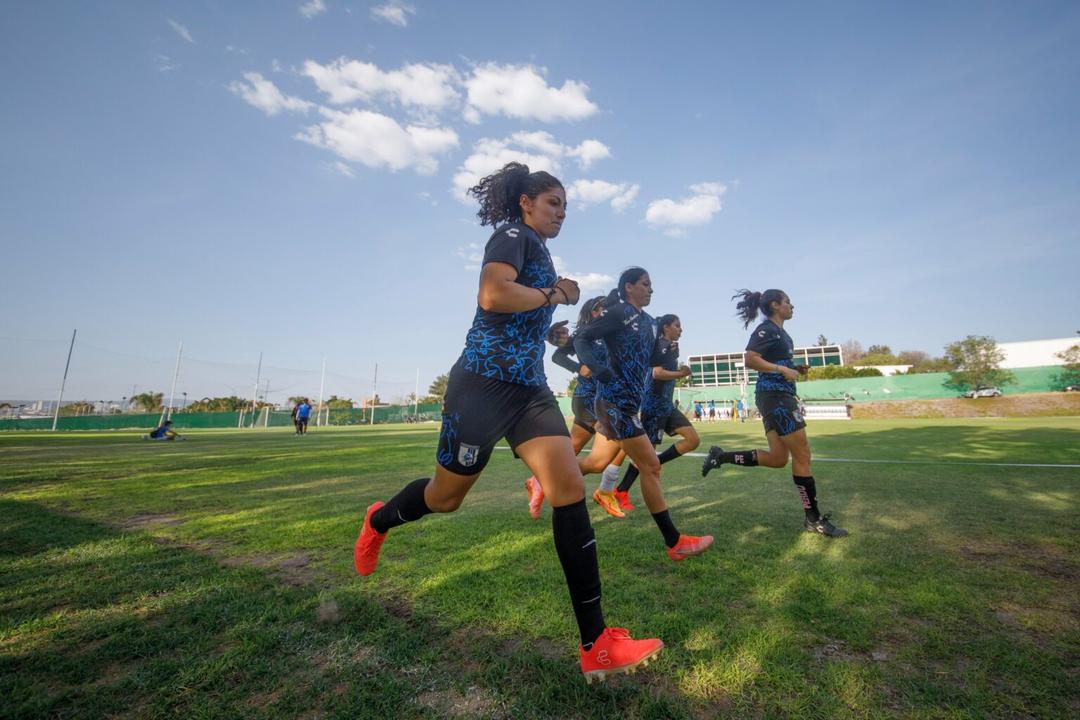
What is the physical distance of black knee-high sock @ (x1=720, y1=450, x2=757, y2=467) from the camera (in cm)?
509

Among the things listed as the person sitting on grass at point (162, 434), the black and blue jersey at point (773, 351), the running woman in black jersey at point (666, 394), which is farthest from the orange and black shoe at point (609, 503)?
the person sitting on grass at point (162, 434)

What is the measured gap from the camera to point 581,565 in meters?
2.04

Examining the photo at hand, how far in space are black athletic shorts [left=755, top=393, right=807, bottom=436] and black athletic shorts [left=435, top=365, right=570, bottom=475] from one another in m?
2.97

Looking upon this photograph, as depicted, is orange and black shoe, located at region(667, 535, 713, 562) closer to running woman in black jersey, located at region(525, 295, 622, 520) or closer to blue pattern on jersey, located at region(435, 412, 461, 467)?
blue pattern on jersey, located at region(435, 412, 461, 467)

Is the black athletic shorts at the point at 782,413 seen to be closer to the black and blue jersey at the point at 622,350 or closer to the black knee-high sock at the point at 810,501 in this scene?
the black knee-high sock at the point at 810,501

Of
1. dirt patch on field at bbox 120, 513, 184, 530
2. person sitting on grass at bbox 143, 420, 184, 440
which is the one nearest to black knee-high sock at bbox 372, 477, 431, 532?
dirt patch on field at bbox 120, 513, 184, 530

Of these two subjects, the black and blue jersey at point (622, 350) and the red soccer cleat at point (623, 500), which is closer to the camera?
the black and blue jersey at point (622, 350)

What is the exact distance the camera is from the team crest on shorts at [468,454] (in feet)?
7.42

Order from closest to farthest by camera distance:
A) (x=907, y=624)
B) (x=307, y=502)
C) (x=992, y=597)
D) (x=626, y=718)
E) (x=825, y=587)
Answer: (x=626, y=718)
(x=907, y=624)
(x=992, y=597)
(x=825, y=587)
(x=307, y=502)

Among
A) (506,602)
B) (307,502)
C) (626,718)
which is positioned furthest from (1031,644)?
(307,502)

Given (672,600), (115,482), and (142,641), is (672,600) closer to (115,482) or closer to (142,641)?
(142,641)

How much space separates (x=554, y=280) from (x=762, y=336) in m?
3.17

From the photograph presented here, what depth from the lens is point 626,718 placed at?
5.25ft

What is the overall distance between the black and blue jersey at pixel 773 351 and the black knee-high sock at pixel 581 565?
3319 millimetres
